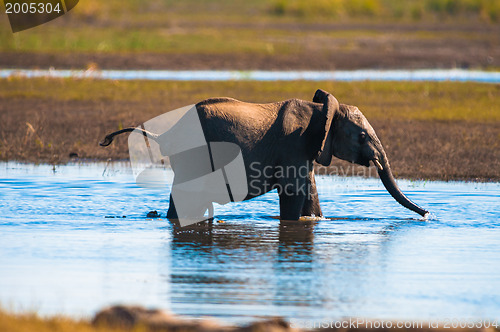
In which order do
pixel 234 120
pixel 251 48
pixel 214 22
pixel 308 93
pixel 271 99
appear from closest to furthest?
pixel 234 120 < pixel 271 99 < pixel 308 93 < pixel 251 48 < pixel 214 22

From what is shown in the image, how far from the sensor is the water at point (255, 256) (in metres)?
7.06

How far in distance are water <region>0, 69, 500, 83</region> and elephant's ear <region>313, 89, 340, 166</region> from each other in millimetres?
16865

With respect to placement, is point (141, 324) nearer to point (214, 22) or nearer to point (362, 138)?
point (362, 138)

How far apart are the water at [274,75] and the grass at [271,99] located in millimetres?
1614

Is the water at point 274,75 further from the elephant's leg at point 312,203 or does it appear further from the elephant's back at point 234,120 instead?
the elephant's back at point 234,120

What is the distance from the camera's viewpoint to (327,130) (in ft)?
33.9

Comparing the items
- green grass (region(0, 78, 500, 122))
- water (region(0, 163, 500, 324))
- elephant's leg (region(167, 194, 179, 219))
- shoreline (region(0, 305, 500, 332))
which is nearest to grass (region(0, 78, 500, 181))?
green grass (region(0, 78, 500, 122))

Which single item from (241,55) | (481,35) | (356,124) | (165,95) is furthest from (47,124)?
Result: (481,35)

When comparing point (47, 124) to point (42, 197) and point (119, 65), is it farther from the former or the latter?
point (119, 65)

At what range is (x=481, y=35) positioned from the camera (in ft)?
150

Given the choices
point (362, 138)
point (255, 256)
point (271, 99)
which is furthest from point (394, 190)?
point (271, 99)

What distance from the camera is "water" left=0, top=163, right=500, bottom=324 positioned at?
7062 millimetres

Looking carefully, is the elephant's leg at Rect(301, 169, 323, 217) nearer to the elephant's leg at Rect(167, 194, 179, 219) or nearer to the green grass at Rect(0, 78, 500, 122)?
the elephant's leg at Rect(167, 194, 179, 219)

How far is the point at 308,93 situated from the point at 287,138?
14.2 m
